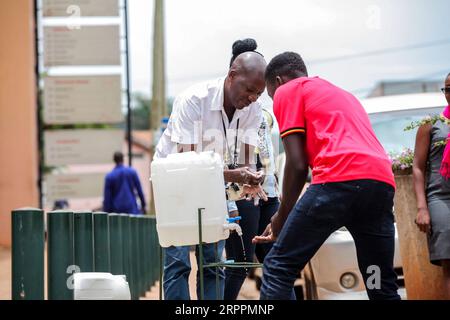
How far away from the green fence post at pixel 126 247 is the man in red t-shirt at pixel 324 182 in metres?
4.34

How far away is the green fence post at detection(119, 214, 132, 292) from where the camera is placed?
896 cm

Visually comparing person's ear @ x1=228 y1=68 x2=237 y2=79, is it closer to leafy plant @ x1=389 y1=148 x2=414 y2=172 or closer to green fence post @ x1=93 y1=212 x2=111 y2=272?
leafy plant @ x1=389 y1=148 x2=414 y2=172

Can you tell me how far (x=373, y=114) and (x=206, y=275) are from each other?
10.7 feet

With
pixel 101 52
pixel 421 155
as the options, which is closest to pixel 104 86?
pixel 101 52

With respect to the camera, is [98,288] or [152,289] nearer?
[98,288]

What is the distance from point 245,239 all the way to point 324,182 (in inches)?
63.8

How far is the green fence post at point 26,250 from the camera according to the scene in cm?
562

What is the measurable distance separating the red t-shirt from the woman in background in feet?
5.20

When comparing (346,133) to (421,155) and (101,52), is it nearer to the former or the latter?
(421,155)

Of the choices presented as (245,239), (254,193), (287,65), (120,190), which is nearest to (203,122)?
(254,193)

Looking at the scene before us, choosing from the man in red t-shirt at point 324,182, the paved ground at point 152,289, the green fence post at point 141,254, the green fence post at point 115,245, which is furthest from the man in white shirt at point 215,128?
the green fence post at point 141,254

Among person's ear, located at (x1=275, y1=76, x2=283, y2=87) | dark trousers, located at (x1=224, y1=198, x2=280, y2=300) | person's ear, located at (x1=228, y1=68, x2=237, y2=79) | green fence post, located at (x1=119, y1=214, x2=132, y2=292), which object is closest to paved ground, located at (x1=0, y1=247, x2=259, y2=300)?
green fence post, located at (x1=119, y1=214, x2=132, y2=292)

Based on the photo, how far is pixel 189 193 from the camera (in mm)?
4980

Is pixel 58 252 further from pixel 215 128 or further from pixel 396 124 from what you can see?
pixel 396 124
